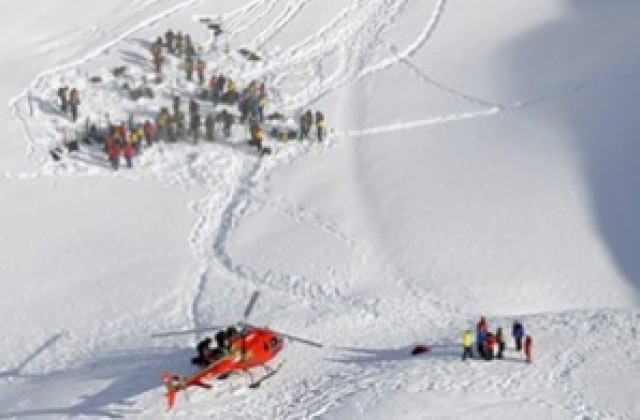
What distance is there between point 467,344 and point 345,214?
305 inches

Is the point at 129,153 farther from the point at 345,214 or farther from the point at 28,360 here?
the point at 28,360

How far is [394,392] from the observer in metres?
25.7

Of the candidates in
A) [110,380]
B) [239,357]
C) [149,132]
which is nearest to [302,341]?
[239,357]

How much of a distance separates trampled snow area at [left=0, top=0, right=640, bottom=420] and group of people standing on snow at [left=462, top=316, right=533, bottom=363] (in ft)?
0.95

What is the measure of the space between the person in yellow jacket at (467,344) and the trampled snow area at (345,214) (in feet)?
0.73

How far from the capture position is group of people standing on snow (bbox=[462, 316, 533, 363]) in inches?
1041

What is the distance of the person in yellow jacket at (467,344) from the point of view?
26516 mm

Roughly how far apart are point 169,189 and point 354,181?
5100mm

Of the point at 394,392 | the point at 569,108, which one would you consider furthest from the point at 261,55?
the point at 394,392

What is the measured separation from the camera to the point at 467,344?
1046 inches

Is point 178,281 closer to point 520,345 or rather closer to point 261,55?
point 520,345

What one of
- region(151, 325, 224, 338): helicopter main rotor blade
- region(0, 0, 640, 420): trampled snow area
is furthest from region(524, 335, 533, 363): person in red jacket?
region(151, 325, 224, 338): helicopter main rotor blade

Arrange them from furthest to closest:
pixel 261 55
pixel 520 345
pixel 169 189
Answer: pixel 261 55
pixel 169 189
pixel 520 345

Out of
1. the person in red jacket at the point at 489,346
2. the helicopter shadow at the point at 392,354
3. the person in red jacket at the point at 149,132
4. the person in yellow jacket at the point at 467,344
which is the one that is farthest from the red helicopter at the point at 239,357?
the person in red jacket at the point at 149,132
